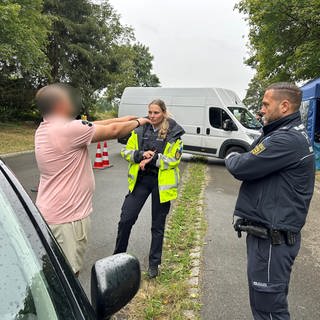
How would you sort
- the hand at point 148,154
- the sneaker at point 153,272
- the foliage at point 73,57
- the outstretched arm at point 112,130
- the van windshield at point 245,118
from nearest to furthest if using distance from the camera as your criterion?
the outstretched arm at point 112,130 → the hand at point 148,154 → the sneaker at point 153,272 → the van windshield at point 245,118 → the foliage at point 73,57

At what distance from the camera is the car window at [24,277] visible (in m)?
1.19

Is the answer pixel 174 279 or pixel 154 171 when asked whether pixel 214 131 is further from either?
pixel 174 279

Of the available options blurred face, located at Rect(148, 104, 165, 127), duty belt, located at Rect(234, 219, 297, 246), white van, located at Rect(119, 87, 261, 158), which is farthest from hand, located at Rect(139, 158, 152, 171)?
white van, located at Rect(119, 87, 261, 158)

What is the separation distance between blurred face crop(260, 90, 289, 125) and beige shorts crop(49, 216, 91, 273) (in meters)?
1.45

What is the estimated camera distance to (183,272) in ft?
13.7

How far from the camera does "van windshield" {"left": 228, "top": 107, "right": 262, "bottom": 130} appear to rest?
44.0ft

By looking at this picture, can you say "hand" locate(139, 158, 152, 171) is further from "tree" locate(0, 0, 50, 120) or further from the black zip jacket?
"tree" locate(0, 0, 50, 120)

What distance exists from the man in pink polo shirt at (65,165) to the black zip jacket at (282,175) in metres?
0.99

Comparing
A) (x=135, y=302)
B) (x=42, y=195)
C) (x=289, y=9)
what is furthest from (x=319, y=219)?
(x=289, y=9)

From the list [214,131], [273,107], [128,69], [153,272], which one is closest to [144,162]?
[153,272]

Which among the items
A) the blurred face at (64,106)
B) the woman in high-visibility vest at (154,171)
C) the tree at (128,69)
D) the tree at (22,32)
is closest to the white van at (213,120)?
the tree at (22,32)

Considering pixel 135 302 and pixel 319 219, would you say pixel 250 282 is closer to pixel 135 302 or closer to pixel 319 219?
pixel 135 302

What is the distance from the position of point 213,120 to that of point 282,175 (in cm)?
1138

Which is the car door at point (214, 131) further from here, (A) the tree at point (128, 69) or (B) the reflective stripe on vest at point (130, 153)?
(A) the tree at point (128, 69)
